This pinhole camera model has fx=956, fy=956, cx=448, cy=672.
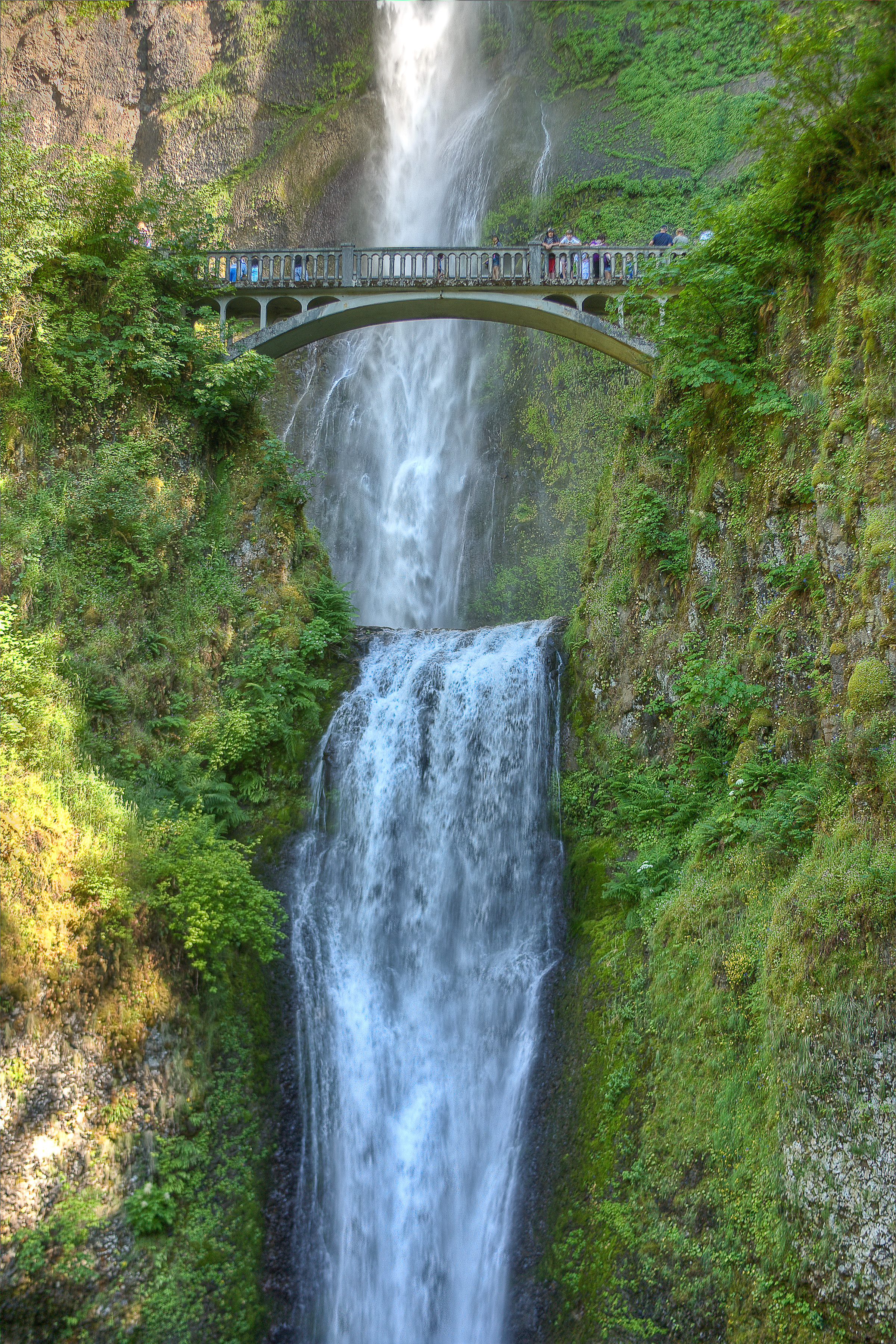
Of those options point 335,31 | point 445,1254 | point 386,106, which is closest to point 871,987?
point 445,1254

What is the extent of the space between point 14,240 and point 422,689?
27.0 ft

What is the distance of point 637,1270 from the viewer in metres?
8.27

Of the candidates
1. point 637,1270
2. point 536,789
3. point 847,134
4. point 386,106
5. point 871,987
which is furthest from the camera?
point 386,106

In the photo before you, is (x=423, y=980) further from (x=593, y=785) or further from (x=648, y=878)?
(x=593, y=785)

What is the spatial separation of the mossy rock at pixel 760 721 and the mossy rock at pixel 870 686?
4.75ft

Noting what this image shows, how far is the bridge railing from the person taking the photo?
15523 mm

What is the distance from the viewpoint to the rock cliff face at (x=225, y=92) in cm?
2630

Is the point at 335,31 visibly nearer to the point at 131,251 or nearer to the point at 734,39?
→ the point at 734,39

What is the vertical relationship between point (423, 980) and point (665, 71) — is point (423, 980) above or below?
below

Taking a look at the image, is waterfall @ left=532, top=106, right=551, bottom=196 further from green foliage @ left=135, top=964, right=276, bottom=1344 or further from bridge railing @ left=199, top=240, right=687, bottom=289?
green foliage @ left=135, top=964, right=276, bottom=1344

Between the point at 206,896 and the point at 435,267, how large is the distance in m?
11.3

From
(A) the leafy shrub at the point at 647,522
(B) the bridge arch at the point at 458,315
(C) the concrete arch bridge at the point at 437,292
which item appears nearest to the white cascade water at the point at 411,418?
(B) the bridge arch at the point at 458,315

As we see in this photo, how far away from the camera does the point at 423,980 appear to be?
1137 cm

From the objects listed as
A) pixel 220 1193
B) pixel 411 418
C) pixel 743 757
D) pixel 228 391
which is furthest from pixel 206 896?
pixel 411 418
